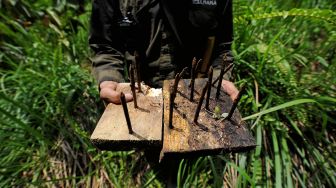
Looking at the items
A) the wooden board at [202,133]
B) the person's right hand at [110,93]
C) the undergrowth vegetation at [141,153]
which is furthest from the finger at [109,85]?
the undergrowth vegetation at [141,153]

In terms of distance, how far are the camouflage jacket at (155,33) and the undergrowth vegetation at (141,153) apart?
15.2 inches

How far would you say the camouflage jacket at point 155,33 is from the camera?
5.59ft

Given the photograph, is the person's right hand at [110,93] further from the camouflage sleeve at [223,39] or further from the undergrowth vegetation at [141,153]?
the camouflage sleeve at [223,39]

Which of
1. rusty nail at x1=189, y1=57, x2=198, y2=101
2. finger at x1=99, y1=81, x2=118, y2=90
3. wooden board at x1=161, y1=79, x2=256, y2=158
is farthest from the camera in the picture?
finger at x1=99, y1=81, x2=118, y2=90

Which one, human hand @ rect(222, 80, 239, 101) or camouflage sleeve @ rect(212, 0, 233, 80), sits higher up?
camouflage sleeve @ rect(212, 0, 233, 80)

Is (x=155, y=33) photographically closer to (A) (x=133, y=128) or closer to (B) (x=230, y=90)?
(B) (x=230, y=90)

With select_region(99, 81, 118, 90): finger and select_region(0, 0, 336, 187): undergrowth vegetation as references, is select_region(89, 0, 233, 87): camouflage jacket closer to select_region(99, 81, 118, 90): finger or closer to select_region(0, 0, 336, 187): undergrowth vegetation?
select_region(99, 81, 118, 90): finger

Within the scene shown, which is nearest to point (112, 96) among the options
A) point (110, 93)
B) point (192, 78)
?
point (110, 93)

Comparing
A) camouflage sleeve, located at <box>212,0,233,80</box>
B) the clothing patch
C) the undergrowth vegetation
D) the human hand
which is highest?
the clothing patch

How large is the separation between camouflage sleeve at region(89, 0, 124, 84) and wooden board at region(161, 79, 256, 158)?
55 cm

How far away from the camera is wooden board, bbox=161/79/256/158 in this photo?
1.07 m

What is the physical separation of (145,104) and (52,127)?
48.5 inches

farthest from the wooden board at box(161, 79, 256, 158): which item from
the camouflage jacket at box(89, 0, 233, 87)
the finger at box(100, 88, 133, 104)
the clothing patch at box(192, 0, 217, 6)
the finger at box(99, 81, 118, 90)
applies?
the clothing patch at box(192, 0, 217, 6)

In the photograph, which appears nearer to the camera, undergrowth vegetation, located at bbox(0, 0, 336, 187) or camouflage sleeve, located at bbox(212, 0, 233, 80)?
camouflage sleeve, located at bbox(212, 0, 233, 80)
